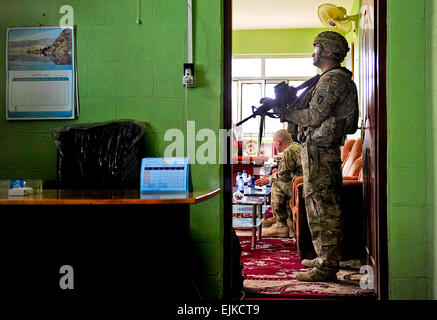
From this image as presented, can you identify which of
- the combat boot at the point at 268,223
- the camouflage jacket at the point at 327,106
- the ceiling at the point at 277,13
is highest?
the ceiling at the point at 277,13

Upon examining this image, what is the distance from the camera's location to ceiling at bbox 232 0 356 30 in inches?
273

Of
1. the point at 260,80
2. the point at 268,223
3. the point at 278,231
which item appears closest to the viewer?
the point at 278,231

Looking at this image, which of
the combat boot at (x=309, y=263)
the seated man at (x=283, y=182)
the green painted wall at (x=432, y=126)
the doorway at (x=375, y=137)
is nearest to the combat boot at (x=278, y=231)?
the seated man at (x=283, y=182)

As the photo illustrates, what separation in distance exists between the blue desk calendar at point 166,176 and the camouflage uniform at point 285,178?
298 cm

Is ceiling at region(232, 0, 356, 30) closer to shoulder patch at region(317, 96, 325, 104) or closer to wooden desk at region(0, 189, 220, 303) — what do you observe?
shoulder patch at region(317, 96, 325, 104)

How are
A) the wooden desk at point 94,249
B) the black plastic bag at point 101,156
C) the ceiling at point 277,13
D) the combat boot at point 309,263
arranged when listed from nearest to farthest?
the wooden desk at point 94,249
the black plastic bag at point 101,156
the combat boot at point 309,263
the ceiling at point 277,13

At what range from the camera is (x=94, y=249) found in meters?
1.90

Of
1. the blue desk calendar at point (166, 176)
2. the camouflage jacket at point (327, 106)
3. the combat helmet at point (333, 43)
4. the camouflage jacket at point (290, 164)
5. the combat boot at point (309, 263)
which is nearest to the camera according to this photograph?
the blue desk calendar at point (166, 176)

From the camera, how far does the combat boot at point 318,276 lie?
3.46 m

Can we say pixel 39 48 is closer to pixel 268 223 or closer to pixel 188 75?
pixel 188 75

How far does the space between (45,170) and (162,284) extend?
1323 mm

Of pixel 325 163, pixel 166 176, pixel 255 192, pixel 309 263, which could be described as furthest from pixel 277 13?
pixel 166 176

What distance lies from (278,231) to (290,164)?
0.81 m

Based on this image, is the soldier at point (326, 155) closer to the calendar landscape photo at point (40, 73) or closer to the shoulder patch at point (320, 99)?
the shoulder patch at point (320, 99)
